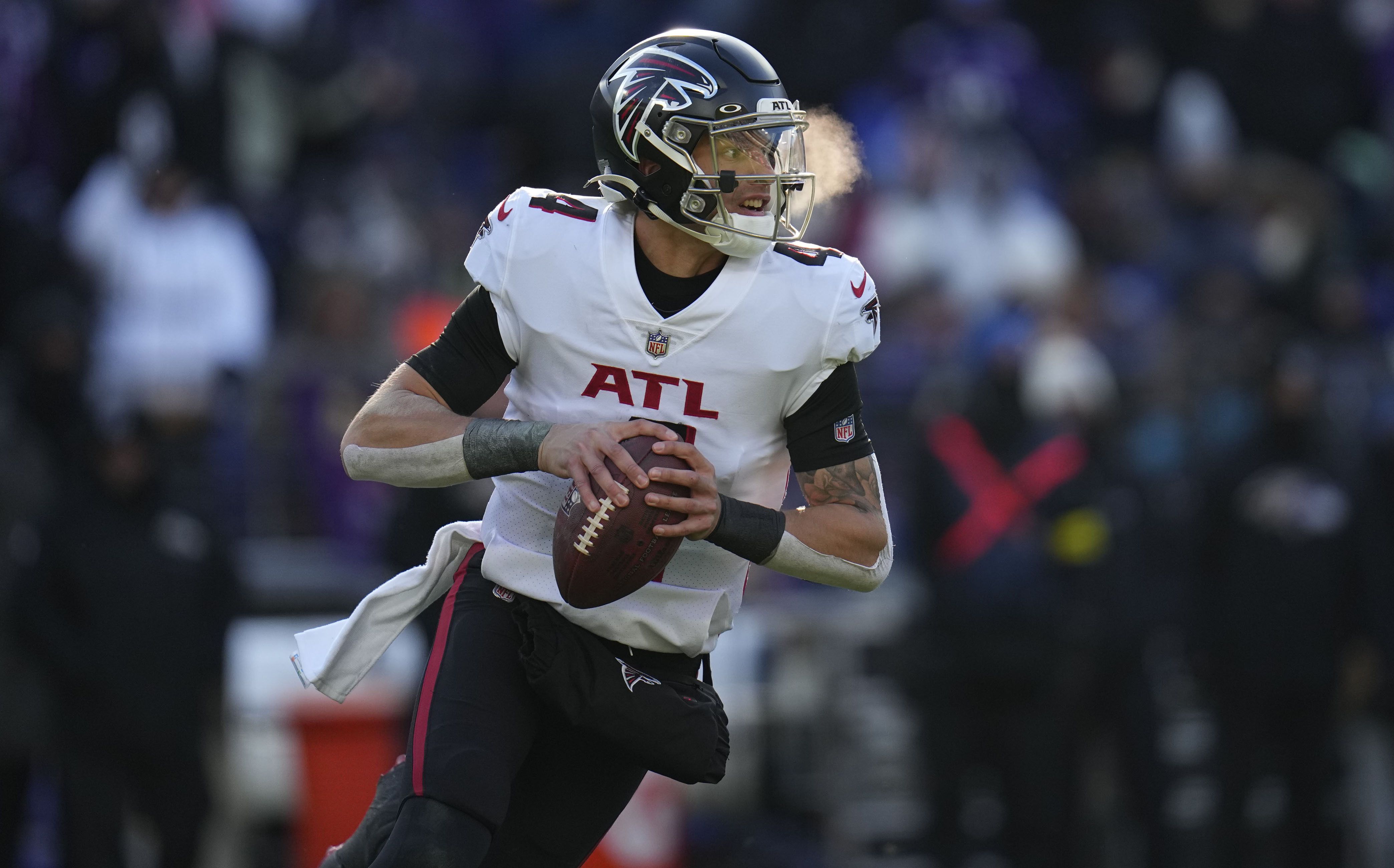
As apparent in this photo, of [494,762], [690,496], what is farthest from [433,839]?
[690,496]

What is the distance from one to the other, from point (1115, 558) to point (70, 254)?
5.29 meters

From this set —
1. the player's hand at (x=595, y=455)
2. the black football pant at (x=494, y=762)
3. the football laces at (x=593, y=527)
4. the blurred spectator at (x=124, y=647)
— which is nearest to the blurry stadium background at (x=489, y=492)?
the blurred spectator at (x=124, y=647)

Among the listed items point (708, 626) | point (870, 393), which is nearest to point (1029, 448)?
point (870, 393)

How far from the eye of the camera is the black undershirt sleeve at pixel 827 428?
3908mm

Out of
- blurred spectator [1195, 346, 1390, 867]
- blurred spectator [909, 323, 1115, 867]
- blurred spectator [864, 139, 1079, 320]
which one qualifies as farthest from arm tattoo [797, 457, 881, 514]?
blurred spectator [864, 139, 1079, 320]

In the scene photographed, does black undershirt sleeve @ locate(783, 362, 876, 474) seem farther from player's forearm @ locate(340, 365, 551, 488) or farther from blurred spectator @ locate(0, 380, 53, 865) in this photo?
blurred spectator @ locate(0, 380, 53, 865)

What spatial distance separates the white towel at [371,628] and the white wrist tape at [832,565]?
0.71 metres

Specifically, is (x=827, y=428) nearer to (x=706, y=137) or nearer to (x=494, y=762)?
(x=706, y=137)

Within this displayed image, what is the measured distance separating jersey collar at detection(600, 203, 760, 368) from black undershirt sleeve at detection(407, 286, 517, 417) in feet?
0.90

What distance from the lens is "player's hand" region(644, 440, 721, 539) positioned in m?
3.51

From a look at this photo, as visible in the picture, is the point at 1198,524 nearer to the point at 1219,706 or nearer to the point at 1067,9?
the point at 1219,706

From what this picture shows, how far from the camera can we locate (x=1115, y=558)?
Answer: 29.1 ft

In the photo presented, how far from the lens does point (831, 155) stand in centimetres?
427

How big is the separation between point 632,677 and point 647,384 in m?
0.62
